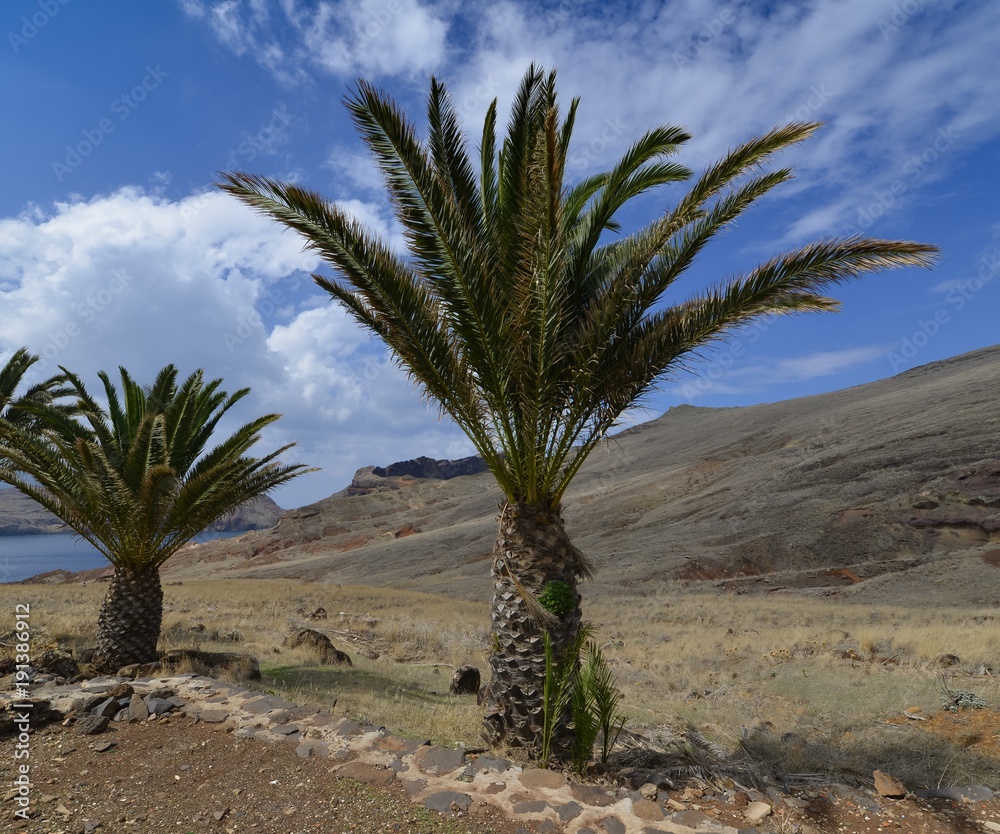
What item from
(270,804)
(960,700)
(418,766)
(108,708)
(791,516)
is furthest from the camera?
(791,516)

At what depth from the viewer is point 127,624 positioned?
9977mm

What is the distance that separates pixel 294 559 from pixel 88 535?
205 feet

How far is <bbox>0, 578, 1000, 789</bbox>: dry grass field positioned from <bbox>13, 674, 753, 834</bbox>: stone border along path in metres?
1.37

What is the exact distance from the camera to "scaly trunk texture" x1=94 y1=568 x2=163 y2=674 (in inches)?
388

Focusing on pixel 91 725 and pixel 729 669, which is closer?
pixel 91 725

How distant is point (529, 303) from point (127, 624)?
904cm

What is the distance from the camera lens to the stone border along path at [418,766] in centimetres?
435

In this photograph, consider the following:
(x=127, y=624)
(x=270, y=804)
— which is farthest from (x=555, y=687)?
(x=127, y=624)

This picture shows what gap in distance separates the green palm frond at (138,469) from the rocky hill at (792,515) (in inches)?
809

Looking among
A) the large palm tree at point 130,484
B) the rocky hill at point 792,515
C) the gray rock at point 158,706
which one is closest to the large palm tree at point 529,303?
the gray rock at point 158,706

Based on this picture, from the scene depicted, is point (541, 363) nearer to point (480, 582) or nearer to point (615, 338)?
point (615, 338)

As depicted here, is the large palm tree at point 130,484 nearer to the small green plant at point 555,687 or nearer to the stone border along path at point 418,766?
the stone border along path at point 418,766

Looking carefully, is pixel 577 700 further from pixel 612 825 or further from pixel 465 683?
pixel 465 683

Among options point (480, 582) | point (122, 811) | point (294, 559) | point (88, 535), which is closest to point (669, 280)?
point (122, 811)
